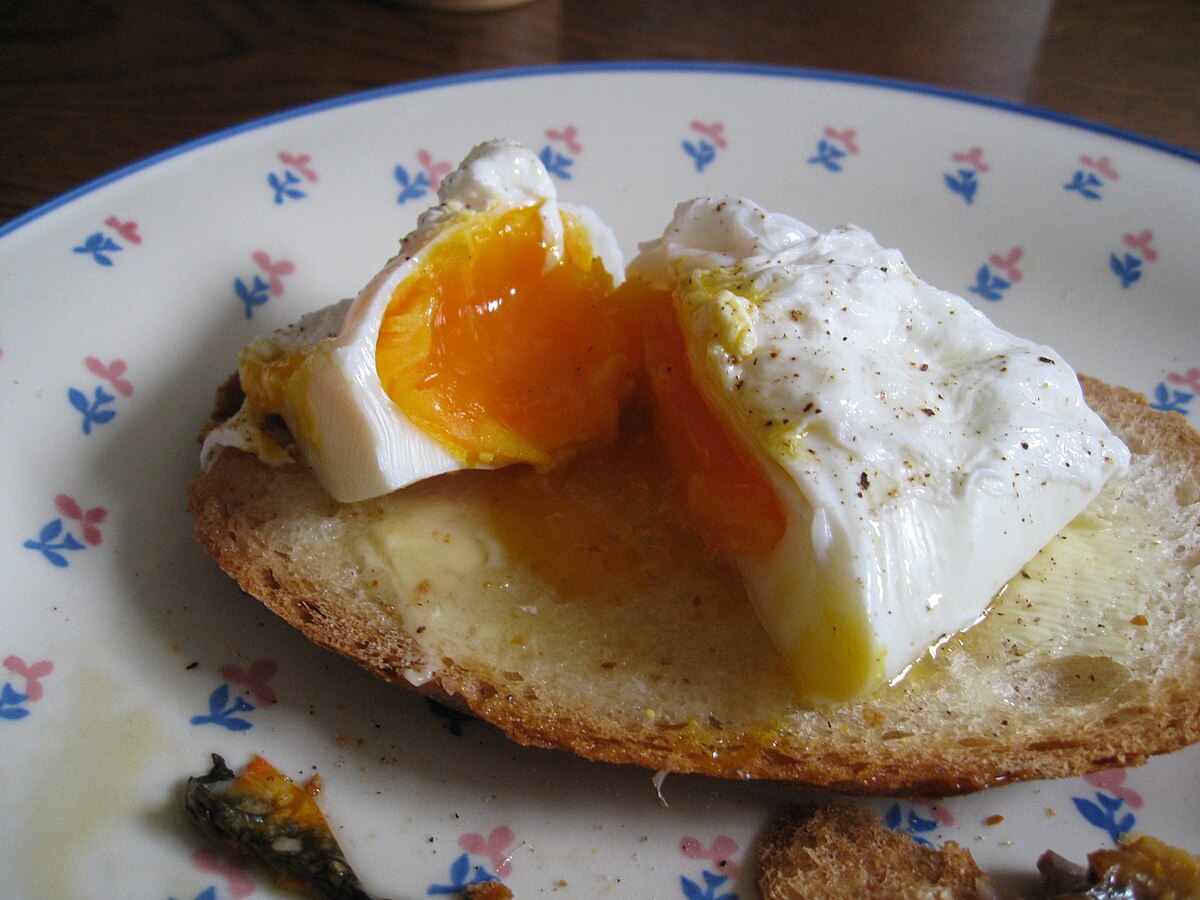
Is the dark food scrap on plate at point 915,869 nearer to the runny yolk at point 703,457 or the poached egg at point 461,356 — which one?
the runny yolk at point 703,457

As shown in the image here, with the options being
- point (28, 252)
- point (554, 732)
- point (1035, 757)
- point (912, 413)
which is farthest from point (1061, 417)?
point (28, 252)

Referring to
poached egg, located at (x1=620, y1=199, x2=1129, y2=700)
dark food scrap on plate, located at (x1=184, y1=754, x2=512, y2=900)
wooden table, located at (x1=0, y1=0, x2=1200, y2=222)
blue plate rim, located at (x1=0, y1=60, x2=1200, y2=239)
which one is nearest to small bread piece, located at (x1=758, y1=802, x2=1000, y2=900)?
poached egg, located at (x1=620, y1=199, x2=1129, y2=700)

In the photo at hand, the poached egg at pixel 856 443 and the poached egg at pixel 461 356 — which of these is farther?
the poached egg at pixel 461 356

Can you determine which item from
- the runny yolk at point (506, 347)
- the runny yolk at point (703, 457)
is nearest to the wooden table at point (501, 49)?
the runny yolk at point (506, 347)

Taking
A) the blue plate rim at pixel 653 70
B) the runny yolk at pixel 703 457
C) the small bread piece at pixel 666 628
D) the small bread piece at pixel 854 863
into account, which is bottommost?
the small bread piece at pixel 854 863

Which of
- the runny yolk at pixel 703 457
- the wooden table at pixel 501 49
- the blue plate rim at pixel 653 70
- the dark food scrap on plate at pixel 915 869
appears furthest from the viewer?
the wooden table at pixel 501 49

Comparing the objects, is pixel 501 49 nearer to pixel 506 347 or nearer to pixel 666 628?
pixel 506 347

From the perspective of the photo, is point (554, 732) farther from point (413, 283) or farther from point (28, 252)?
point (28, 252)

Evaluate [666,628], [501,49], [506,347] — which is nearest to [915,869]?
[666,628]
